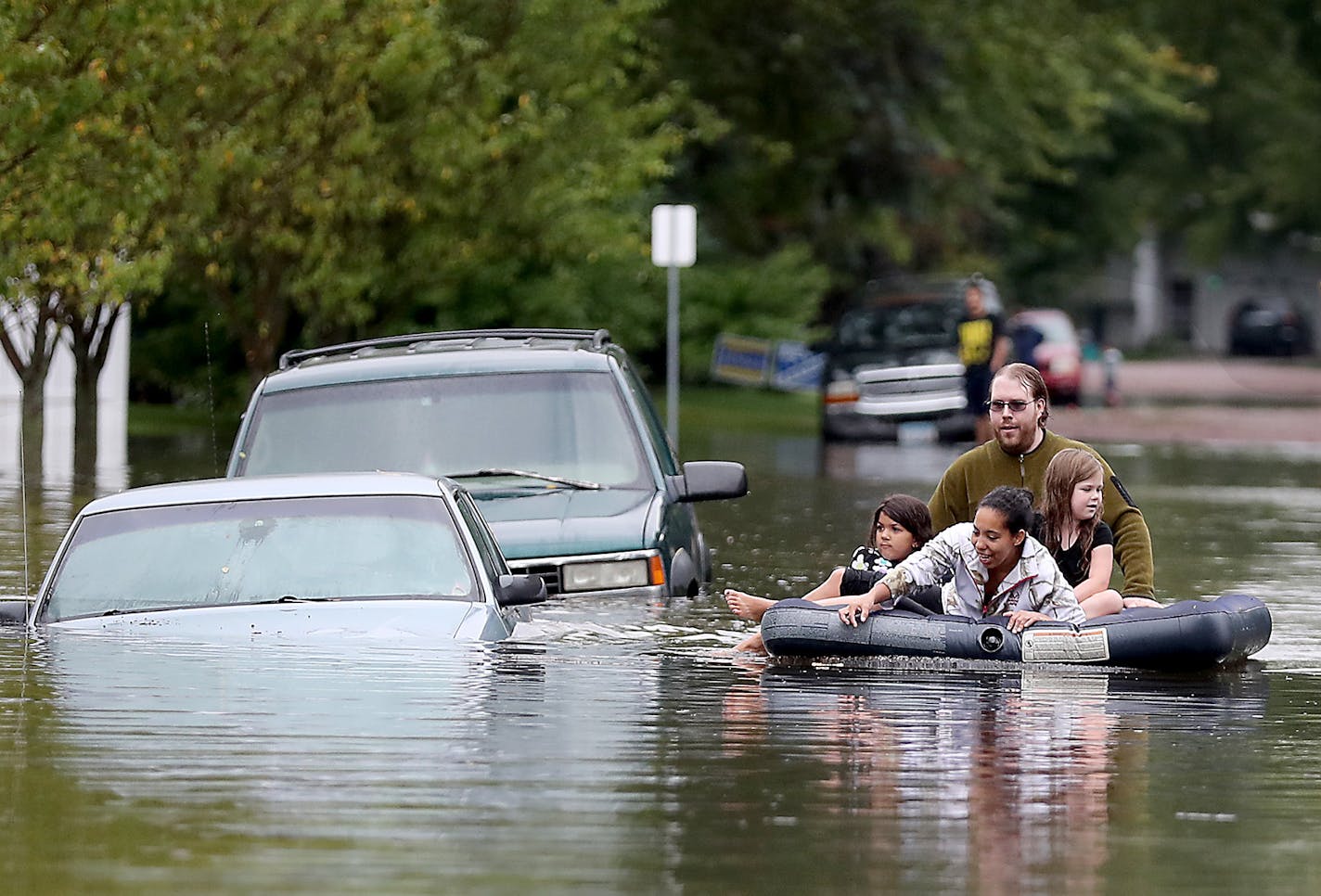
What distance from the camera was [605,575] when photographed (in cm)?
1266

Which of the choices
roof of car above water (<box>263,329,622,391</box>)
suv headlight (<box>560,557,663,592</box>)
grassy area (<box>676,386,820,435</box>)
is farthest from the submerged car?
grassy area (<box>676,386,820,435</box>)

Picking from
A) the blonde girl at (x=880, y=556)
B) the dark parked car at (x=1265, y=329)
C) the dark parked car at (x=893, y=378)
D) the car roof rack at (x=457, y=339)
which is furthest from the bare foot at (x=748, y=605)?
the dark parked car at (x=1265, y=329)

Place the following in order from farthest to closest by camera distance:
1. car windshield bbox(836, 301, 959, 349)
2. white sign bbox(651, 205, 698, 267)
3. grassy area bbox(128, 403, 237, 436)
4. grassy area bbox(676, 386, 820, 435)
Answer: grassy area bbox(676, 386, 820, 435)
car windshield bbox(836, 301, 959, 349)
grassy area bbox(128, 403, 237, 436)
white sign bbox(651, 205, 698, 267)

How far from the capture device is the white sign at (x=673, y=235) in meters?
30.0

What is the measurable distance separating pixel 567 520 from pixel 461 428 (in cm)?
101

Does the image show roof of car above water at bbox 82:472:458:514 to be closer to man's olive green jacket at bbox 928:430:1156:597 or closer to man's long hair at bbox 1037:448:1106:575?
man's olive green jacket at bbox 928:430:1156:597

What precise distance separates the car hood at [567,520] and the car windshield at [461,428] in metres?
0.19

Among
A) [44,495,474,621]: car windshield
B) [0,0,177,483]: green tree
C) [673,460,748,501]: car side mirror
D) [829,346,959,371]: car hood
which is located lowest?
[44,495,474,621]: car windshield

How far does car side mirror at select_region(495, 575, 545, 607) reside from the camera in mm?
10195

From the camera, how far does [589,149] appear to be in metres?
29.9

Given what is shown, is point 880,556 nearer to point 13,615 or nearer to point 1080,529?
point 1080,529

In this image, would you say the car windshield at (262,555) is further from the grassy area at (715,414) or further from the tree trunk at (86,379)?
the grassy area at (715,414)

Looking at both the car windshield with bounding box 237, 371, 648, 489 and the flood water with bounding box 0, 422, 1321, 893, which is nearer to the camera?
the flood water with bounding box 0, 422, 1321, 893

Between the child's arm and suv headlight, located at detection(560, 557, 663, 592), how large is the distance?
204 cm
